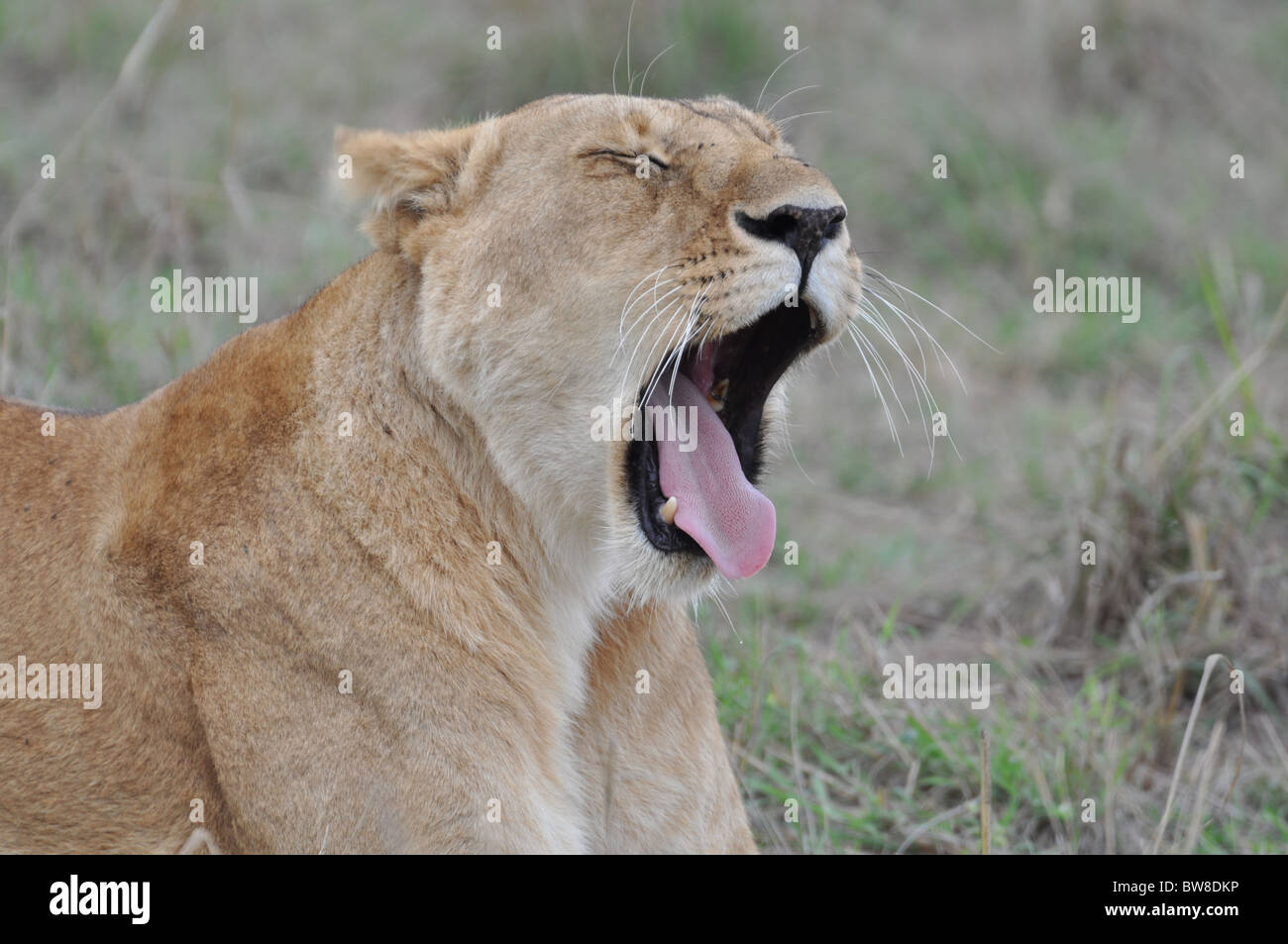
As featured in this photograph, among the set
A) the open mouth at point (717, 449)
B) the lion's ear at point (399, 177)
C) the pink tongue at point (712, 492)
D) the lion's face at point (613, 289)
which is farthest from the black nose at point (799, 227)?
the lion's ear at point (399, 177)

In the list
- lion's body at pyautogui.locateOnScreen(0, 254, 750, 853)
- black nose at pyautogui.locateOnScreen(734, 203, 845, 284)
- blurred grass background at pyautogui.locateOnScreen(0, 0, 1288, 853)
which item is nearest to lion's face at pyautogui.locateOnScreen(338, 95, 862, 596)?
black nose at pyautogui.locateOnScreen(734, 203, 845, 284)

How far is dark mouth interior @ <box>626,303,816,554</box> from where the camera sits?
322 cm

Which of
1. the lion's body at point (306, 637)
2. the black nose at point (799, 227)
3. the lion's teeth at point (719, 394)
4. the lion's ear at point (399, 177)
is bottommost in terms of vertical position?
the lion's body at point (306, 637)

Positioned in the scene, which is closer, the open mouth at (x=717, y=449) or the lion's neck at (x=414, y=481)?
the lion's neck at (x=414, y=481)

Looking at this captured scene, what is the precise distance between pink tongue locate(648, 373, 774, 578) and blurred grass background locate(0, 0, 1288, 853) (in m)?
1.07

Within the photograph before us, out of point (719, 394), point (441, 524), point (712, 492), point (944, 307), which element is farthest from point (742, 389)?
point (944, 307)

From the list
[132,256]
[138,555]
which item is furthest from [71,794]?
[132,256]

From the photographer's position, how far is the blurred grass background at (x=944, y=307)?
4.54 meters

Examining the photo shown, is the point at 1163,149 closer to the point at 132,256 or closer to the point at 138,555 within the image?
the point at 132,256

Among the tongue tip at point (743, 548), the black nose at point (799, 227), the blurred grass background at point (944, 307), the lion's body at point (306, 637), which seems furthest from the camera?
the blurred grass background at point (944, 307)

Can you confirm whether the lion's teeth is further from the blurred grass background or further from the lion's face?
the blurred grass background

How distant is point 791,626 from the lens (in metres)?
5.52

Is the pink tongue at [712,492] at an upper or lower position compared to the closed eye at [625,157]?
lower

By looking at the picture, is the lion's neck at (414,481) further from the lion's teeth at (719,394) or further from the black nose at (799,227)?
the black nose at (799,227)
